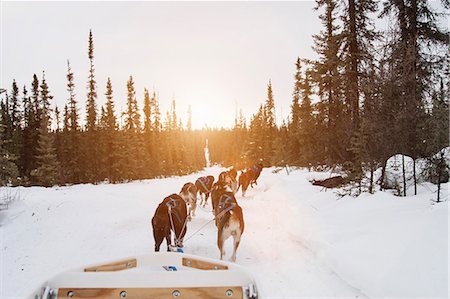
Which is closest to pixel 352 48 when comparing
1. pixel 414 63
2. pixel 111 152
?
pixel 414 63

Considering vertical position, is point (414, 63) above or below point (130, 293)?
above

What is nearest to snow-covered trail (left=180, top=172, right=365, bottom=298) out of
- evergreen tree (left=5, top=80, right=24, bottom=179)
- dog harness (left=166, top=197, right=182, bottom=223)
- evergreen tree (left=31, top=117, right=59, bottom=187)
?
dog harness (left=166, top=197, right=182, bottom=223)

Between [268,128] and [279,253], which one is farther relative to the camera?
[268,128]

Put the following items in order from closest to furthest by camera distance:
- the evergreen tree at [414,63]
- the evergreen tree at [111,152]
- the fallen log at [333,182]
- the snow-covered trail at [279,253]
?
1. the snow-covered trail at [279,253]
2. the evergreen tree at [414,63]
3. the fallen log at [333,182]
4. the evergreen tree at [111,152]

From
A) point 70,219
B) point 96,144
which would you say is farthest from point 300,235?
point 96,144

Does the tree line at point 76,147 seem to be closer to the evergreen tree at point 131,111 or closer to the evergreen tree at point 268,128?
the evergreen tree at point 131,111

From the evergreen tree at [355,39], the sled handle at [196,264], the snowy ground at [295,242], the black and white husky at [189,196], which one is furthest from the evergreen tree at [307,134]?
the sled handle at [196,264]

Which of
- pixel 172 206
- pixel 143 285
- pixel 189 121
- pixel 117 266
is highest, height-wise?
pixel 189 121

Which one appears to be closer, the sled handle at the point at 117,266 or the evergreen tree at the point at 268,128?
the sled handle at the point at 117,266

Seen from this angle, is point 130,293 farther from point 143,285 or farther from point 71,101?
point 71,101

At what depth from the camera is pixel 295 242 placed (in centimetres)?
766

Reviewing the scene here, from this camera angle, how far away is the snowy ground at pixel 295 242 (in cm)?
473

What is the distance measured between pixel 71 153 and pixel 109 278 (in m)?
31.7

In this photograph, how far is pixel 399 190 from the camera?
8.99 metres
